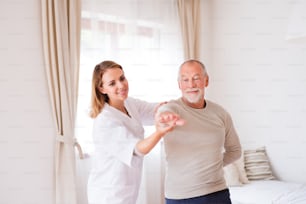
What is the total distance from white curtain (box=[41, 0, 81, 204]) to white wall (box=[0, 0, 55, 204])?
2.8 inches

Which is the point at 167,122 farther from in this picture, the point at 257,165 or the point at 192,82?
the point at 257,165

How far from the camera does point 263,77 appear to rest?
12.0 ft

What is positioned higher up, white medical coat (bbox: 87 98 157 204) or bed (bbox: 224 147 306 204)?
white medical coat (bbox: 87 98 157 204)

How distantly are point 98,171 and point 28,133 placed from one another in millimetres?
1109

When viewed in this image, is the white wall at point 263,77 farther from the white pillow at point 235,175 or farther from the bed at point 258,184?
the white pillow at point 235,175

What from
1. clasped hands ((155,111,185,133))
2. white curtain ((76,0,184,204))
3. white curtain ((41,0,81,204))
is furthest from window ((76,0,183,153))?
clasped hands ((155,111,185,133))

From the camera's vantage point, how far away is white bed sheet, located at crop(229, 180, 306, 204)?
2.88 m

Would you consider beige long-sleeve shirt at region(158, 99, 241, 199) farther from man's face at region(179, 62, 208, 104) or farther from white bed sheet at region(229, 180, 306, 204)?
white bed sheet at region(229, 180, 306, 204)

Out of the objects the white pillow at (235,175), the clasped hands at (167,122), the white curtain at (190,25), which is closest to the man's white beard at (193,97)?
the clasped hands at (167,122)

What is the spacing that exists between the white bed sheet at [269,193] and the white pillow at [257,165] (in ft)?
0.30

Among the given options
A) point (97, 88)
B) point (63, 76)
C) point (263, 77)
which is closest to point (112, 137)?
point (97, 88)

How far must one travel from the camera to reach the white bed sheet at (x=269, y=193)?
2.88 metres

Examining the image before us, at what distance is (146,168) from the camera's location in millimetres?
3408

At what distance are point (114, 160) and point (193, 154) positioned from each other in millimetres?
474
